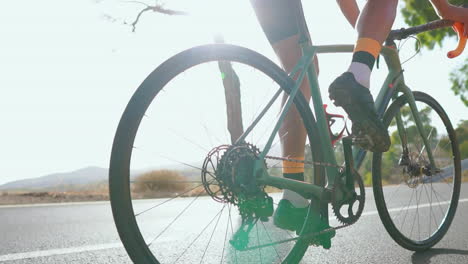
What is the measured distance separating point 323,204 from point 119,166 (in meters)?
0.95

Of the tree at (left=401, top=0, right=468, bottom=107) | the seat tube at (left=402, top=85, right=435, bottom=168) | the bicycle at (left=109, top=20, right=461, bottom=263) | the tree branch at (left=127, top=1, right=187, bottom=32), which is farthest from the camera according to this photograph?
the tree at (left=401, top=0, right=468, bottom=107)

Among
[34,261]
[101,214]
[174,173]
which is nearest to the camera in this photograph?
[34,261]

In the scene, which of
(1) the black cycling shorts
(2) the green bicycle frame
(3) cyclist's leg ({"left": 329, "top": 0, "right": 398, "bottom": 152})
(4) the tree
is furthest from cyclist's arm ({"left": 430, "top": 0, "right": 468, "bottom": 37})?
(4) the tree

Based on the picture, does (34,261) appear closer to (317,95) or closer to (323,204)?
(323,204)

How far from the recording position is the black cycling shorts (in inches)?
84.0

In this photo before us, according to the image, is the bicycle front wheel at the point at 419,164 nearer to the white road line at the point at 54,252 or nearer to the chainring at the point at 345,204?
the chainring at the point at 345,204

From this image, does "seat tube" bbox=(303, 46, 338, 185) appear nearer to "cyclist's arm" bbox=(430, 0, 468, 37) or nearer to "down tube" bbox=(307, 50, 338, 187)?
"down tube" bbox=(307, 50, 338, 187)

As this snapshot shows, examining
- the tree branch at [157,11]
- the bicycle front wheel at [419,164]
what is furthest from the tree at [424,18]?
the bicycle front wheel at [419,164]

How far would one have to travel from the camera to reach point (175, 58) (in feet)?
4.83

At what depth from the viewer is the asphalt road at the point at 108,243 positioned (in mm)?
2344

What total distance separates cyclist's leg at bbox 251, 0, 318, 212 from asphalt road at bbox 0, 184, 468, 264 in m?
0.51

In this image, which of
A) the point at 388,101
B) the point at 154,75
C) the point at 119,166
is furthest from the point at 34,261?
the point at 388,101

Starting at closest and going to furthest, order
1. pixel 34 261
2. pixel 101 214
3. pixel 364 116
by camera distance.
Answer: pixel 364 116
pixel 34 261
pixel 101 214

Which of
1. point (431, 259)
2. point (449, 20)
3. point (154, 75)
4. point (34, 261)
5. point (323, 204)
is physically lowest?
point (34, 261)
